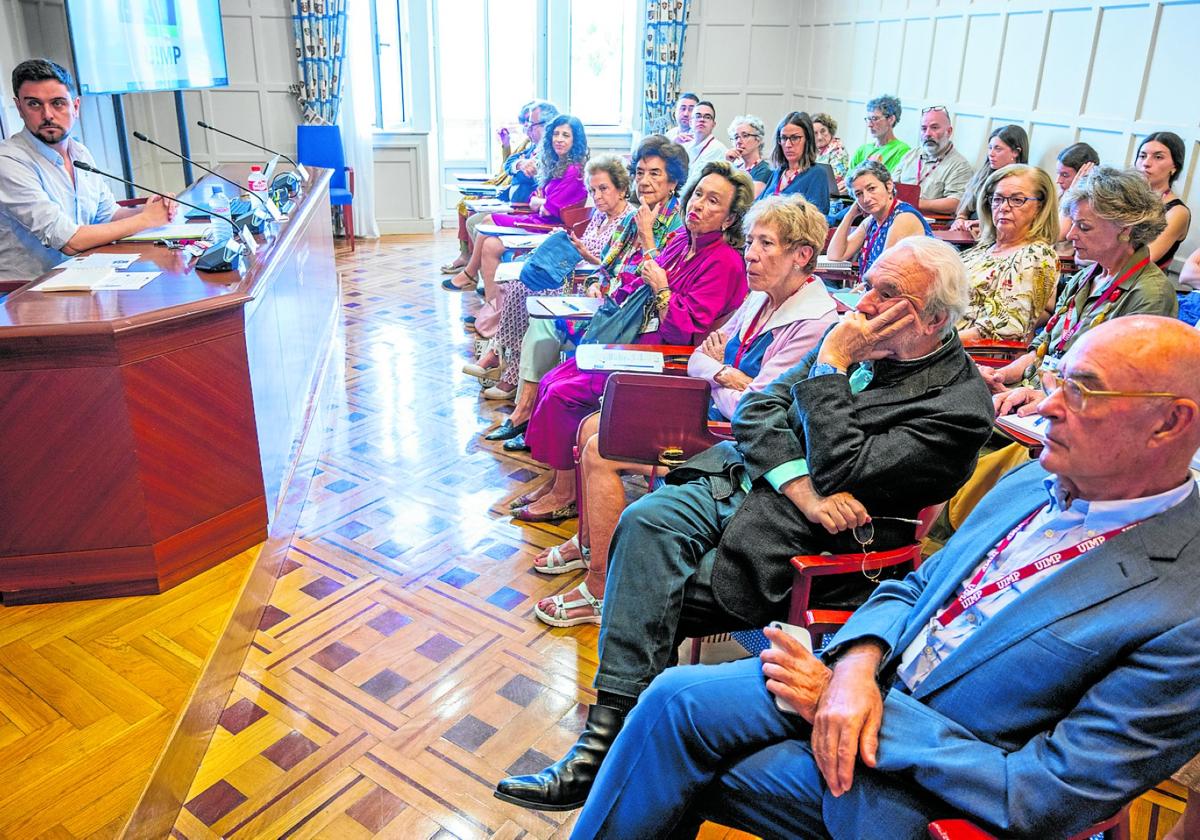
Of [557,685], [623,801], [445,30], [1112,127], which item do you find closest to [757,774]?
[623,801]

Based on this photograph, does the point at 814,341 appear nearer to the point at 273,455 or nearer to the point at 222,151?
the point at 273,455

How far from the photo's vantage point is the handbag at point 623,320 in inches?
129

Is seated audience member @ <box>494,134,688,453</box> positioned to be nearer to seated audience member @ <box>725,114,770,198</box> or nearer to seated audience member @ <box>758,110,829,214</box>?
seated audience member @ <box>758,110,829,214</box>

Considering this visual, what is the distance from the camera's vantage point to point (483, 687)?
2.36m

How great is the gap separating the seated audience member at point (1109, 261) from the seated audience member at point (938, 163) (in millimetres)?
3211

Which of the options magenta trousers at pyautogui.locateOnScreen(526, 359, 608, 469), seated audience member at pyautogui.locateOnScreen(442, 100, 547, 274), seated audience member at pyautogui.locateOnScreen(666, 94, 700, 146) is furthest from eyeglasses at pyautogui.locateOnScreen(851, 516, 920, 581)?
seated audience member at pyautogui.locateOnScreen(666, 94, 700, 146)

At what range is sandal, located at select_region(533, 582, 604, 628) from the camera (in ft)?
8.64

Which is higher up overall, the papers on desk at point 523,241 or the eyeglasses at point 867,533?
the papers on desk at point 523,241

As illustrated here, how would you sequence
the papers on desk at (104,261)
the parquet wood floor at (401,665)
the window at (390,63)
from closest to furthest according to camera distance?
the parquet wood floor at (401,665) < the papers on desk at (104,261) < the window at (390,63)

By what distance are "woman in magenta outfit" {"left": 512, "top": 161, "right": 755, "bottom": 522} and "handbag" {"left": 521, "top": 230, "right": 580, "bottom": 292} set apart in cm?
94

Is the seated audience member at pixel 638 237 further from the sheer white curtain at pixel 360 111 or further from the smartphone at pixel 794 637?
the sheer white curtain at pixel 360 111

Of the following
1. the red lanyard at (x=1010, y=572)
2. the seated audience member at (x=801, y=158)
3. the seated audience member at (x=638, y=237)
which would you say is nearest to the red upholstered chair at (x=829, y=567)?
the red lanyard at (x=1010, y=572)

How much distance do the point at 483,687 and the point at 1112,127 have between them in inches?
177

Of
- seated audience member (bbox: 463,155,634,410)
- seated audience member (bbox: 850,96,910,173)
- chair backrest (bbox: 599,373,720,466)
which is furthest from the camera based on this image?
seated audience member (bbox: 850,96,910,173)
